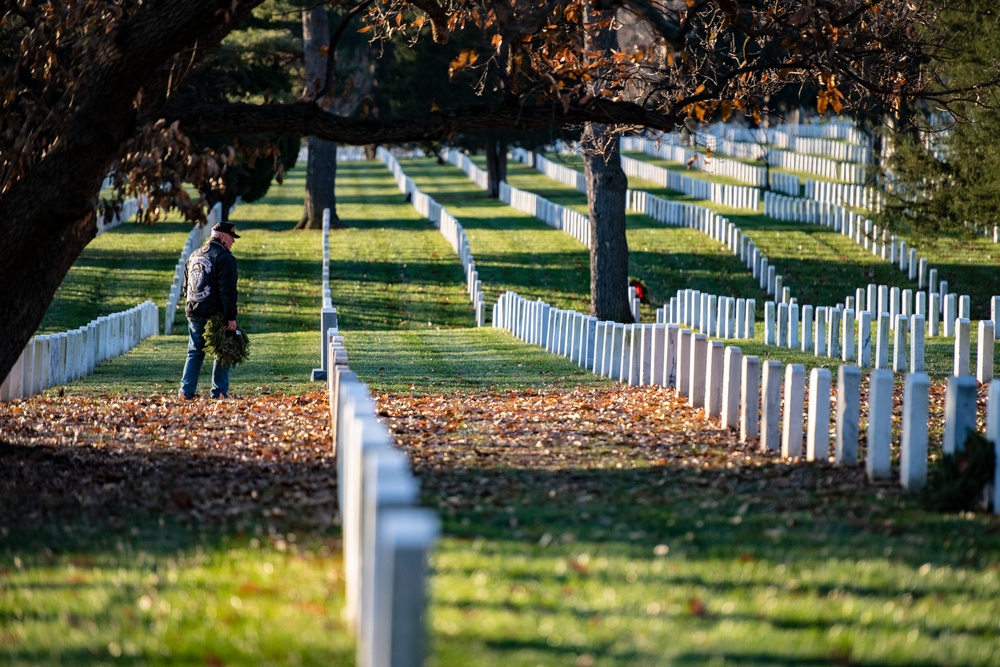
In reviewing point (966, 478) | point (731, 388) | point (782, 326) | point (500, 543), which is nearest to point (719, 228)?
point (782, 326)

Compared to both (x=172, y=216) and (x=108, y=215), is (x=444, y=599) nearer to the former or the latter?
(x=108, y=215)

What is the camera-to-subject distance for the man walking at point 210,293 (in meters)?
13.5

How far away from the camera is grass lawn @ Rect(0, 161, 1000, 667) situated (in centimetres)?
465

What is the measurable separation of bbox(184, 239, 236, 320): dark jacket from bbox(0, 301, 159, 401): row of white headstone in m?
1.79

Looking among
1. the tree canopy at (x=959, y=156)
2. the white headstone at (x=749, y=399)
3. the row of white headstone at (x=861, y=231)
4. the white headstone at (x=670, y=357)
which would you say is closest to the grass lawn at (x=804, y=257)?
the row of white headstone at (x=861, y=231)

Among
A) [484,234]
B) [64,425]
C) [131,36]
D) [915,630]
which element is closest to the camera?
[915,630]

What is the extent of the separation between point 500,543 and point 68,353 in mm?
11491

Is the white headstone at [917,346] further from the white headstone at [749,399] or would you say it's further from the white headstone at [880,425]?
the white headstone at [880,425]

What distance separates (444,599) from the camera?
202 inches

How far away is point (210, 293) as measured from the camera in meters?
13.7

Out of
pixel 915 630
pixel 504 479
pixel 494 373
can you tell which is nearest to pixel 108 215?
pixel 504 479

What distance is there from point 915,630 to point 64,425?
8353 mm

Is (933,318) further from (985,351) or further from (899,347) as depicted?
(985,351)

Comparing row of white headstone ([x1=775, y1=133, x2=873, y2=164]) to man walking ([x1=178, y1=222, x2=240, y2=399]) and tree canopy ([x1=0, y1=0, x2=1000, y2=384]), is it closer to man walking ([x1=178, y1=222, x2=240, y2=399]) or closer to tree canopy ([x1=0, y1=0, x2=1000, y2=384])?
man walking ([x1=178, y1=222, x2=240, y2=399])
